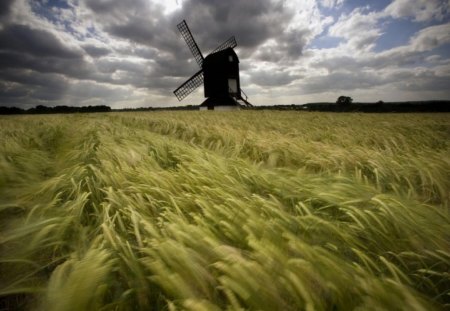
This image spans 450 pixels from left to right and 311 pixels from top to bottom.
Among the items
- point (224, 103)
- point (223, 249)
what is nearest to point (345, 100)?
point (224, 103)

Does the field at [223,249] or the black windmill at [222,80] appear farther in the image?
the black windmill at [222,80]

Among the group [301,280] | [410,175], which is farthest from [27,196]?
[410,175]

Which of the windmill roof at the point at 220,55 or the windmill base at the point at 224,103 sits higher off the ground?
the windmill roof at the point at 220,55

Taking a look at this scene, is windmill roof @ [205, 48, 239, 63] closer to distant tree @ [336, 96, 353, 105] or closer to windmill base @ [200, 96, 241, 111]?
windmill base @ [200, 96, 241, 111]

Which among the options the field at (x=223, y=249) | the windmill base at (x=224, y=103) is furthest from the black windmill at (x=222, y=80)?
the field at (x=223, y=249)

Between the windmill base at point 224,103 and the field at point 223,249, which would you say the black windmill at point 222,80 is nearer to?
the windmill base at point 224,103

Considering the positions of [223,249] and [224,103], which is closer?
[223,249]

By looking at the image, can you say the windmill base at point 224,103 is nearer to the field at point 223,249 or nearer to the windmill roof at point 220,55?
the windmill roof at point 220,55

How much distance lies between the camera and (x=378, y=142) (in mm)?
4508

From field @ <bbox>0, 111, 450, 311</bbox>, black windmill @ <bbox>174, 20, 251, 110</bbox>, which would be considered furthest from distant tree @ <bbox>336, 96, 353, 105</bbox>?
field @ <bbox>0, 111, 450, 311</bbox>

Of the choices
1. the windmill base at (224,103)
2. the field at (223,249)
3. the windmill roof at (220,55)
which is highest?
the windmill roof at (220,55)

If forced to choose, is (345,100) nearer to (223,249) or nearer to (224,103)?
(224,103)

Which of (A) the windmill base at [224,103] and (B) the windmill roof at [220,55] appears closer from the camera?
(B) the windmill roof at [220,55]

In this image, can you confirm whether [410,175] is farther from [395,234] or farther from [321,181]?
[395,234]
